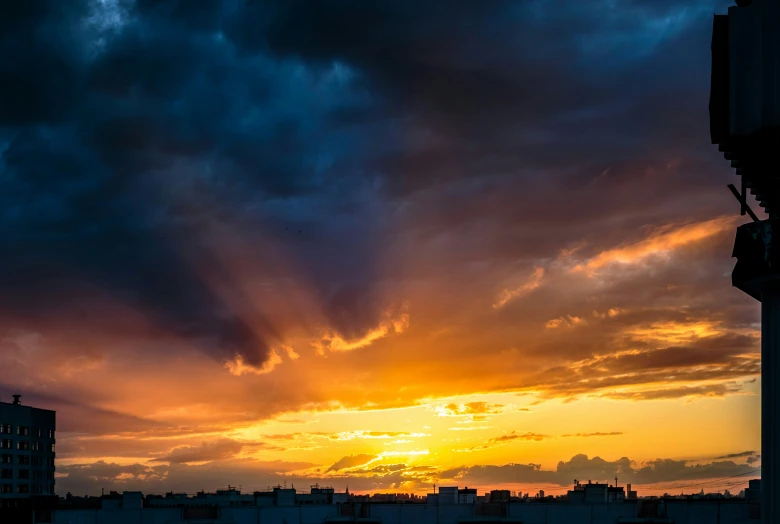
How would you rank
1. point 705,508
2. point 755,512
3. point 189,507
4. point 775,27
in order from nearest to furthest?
point 775,27 → point 755,512 → point 705,508 → point 189,507

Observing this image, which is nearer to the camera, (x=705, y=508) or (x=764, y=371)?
(x=764, y=371)

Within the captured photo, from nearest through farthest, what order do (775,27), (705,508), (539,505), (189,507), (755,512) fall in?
1. (775,27)
2. (755,512)
3. (705,508)
4. (539,505)
5. (189,507)

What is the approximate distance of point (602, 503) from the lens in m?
87.3

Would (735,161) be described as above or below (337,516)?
above

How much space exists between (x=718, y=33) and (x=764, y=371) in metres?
6.69

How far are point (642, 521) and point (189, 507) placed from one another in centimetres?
4132

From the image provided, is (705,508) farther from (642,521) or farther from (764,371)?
(764,371)

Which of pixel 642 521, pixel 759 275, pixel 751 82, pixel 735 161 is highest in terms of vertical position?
pixel 751 82

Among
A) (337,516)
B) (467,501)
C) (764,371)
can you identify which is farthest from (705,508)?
(764,371)

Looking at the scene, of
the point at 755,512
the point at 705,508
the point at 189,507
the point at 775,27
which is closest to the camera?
the point at 775,27

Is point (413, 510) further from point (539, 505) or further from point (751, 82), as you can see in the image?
point (751, 82)

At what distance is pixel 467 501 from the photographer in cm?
9488

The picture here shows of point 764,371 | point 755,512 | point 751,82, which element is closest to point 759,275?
point 764,371

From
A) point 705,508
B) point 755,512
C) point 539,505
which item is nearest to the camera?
point 755,512
